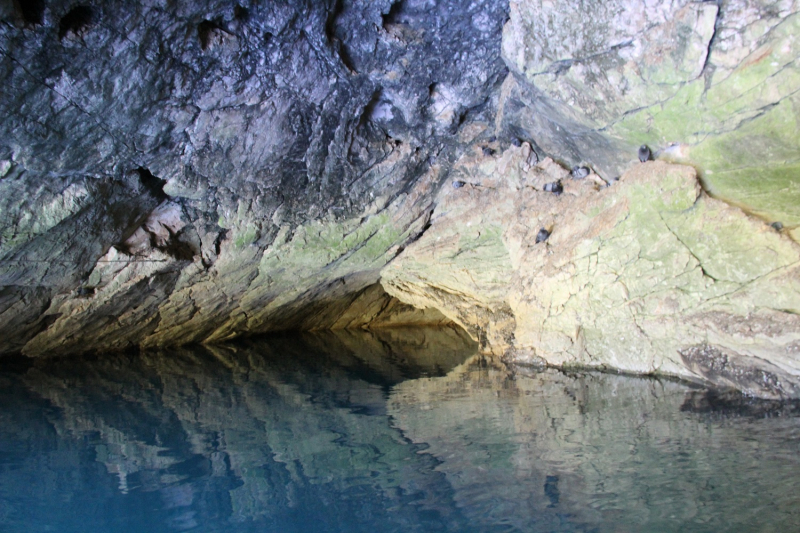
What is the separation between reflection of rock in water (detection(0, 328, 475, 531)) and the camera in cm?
324

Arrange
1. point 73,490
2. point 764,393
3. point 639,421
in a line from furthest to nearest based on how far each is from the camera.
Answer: point 764,393, point 639,421, point 73,490

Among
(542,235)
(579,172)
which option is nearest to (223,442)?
(542,235)

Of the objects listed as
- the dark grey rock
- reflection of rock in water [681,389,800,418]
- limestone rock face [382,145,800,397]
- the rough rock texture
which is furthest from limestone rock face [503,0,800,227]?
reflection of rock in water [681,389,800,418]

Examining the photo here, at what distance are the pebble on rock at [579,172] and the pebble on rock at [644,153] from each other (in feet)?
3.07

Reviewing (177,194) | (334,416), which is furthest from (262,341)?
(334,416)

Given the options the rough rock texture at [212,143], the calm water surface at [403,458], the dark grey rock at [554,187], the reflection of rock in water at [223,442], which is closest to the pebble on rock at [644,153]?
the dark grey rock at [554,187]

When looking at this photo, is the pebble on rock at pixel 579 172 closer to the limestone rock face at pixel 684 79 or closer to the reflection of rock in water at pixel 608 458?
the limestone rock face at pixel 684 79

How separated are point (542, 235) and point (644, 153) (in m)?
1.83

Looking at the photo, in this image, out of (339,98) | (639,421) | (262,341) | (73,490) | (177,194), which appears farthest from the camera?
(262,341)

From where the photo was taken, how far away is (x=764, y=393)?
18.4 feet

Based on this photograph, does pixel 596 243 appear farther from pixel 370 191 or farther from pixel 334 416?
pixel 334 416

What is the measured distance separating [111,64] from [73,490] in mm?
3964

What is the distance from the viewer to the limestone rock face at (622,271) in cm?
564

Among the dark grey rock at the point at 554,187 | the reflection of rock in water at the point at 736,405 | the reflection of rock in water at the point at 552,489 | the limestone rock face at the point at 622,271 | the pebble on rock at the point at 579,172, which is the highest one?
the pebble on rock at the point at 579,172
